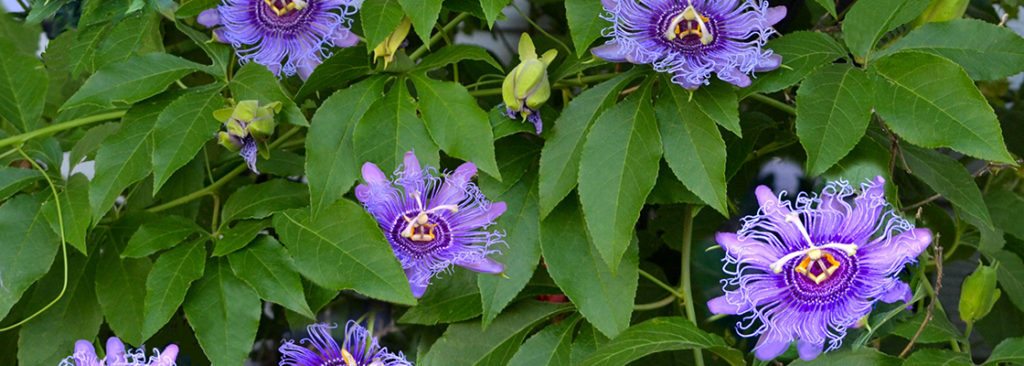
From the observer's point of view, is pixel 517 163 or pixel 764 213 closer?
pixel 764 213

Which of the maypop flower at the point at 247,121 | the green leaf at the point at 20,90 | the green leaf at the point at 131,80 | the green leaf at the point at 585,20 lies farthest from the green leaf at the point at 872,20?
the green leaf at the point at 20,90

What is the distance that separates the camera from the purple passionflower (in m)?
0.94

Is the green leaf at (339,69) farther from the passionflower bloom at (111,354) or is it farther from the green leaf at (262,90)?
the passionflower bloom at (111,354)

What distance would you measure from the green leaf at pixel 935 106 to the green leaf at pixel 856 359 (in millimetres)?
229

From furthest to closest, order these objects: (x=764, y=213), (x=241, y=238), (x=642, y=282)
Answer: (x=642, y=282) < (x=241, y=238) < (x=764, y=213)

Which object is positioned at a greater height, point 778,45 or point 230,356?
point 778,45

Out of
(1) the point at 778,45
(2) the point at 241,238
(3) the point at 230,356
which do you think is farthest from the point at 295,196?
(1) the point at 778,45

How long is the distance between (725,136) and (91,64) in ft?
2.54

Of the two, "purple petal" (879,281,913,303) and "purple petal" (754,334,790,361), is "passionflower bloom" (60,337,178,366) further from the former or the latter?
"purple petal" (879,281,913,303)

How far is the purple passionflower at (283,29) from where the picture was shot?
37.2 inches

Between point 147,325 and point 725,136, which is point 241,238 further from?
point 725,136

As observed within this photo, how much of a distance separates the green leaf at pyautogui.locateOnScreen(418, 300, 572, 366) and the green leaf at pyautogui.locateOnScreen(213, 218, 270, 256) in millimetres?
240

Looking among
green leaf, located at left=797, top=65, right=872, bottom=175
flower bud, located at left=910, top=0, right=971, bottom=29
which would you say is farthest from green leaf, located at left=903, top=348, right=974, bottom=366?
flower bud, located at left=910, top=0, right=971, bottom=29

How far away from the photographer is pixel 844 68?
85 cm
